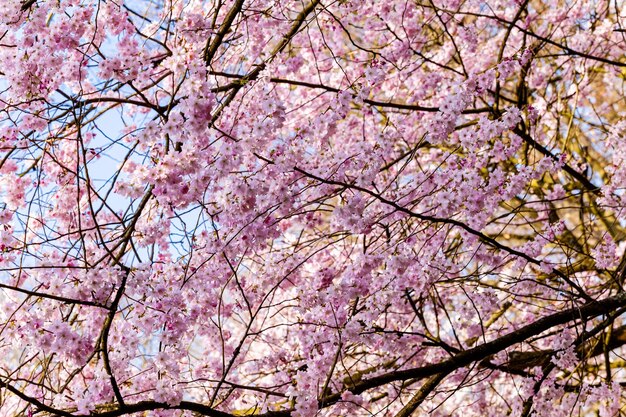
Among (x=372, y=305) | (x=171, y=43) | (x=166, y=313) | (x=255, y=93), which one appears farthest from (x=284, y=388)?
(x=171, y=43)

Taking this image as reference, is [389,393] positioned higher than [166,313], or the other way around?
[389,393]

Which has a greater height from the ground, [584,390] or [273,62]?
[273,62]

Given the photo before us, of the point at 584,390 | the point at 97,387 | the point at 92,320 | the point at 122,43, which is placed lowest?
the point at 97,387

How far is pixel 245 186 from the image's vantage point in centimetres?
380

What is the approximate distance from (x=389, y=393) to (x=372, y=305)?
6.70 ft

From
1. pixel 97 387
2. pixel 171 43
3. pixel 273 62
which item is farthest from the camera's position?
pixel 273 62

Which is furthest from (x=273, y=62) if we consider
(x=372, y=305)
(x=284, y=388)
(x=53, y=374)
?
(x=53, y=374)

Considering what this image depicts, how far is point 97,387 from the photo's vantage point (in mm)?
3508

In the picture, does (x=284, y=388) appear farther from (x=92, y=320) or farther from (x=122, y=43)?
(x=122, y=43)

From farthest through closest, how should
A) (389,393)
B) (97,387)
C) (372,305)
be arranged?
(389,393) → (372,305) → (97,387)

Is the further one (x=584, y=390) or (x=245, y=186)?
(x=584, y=390)

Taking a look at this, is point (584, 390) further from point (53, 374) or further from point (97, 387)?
point (53, 374)

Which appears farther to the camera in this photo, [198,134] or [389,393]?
[389,393]

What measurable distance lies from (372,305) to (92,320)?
160 centimetres
